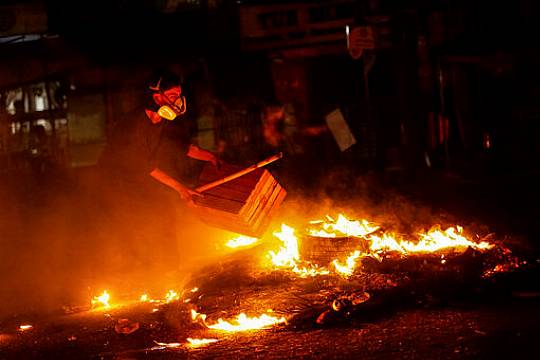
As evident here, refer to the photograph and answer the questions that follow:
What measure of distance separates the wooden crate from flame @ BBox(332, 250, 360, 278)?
3.79 ft

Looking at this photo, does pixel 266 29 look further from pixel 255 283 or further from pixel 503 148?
pixel 255 283

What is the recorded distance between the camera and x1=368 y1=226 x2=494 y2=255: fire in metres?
7.42

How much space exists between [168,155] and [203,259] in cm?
652

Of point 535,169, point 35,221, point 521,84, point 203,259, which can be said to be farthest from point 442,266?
point 35,221

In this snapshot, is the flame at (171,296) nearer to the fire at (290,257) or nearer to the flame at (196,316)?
the flame at (196,316)

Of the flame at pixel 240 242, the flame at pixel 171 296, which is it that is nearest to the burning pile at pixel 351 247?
the flame at pixel 240 242

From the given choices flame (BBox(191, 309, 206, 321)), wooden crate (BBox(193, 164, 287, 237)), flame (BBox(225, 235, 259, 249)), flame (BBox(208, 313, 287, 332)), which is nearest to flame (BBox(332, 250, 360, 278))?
wooden crate (BBox(193, 164, 287, 237))

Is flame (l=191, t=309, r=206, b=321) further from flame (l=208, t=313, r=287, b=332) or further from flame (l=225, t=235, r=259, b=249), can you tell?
flame (l=225, t=235, r=259, b=249)

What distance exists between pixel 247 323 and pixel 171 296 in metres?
1.79

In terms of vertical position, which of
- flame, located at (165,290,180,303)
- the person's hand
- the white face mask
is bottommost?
flame, located at (165,290,180,303)

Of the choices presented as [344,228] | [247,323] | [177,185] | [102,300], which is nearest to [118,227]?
[102,300]

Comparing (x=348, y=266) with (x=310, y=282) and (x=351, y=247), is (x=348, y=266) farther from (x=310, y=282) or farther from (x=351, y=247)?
(x=310, y=282)

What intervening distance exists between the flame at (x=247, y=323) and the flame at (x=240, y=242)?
3.04 m

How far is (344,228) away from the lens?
26.9 ft
